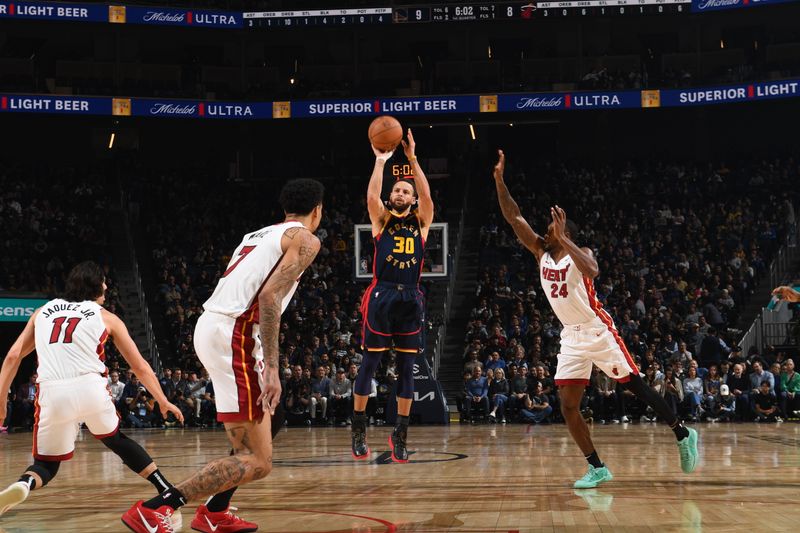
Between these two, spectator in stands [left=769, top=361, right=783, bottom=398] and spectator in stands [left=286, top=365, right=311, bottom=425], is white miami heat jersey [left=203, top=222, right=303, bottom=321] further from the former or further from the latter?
spectator in stands [left=769, top=361, right=783, bottom=398]

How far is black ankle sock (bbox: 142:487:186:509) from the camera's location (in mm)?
4789

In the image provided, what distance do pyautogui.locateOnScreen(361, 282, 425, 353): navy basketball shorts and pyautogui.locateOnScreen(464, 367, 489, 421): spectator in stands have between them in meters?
10.0

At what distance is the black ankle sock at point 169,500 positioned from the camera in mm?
4789

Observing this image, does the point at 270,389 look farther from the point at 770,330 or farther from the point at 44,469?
the point at 770,330

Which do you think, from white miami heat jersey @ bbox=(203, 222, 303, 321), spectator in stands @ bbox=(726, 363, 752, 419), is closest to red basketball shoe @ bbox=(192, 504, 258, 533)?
white miami heat jersey @ bbox=(203, 222, 303, 321)

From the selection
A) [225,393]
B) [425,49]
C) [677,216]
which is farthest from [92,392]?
[425,49]

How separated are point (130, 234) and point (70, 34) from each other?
6.76 m

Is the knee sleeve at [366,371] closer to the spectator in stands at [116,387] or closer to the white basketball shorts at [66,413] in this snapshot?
the white basketball shorts at [66,413]

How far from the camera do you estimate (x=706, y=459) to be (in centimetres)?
931

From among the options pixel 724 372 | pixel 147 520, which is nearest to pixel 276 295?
pixel 147 520

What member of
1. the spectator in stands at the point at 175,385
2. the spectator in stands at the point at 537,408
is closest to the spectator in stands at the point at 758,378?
the spectator in stands at the point at 537,408

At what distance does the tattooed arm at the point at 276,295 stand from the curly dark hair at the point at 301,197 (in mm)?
188

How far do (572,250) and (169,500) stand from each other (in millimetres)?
3459

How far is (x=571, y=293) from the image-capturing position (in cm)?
763
